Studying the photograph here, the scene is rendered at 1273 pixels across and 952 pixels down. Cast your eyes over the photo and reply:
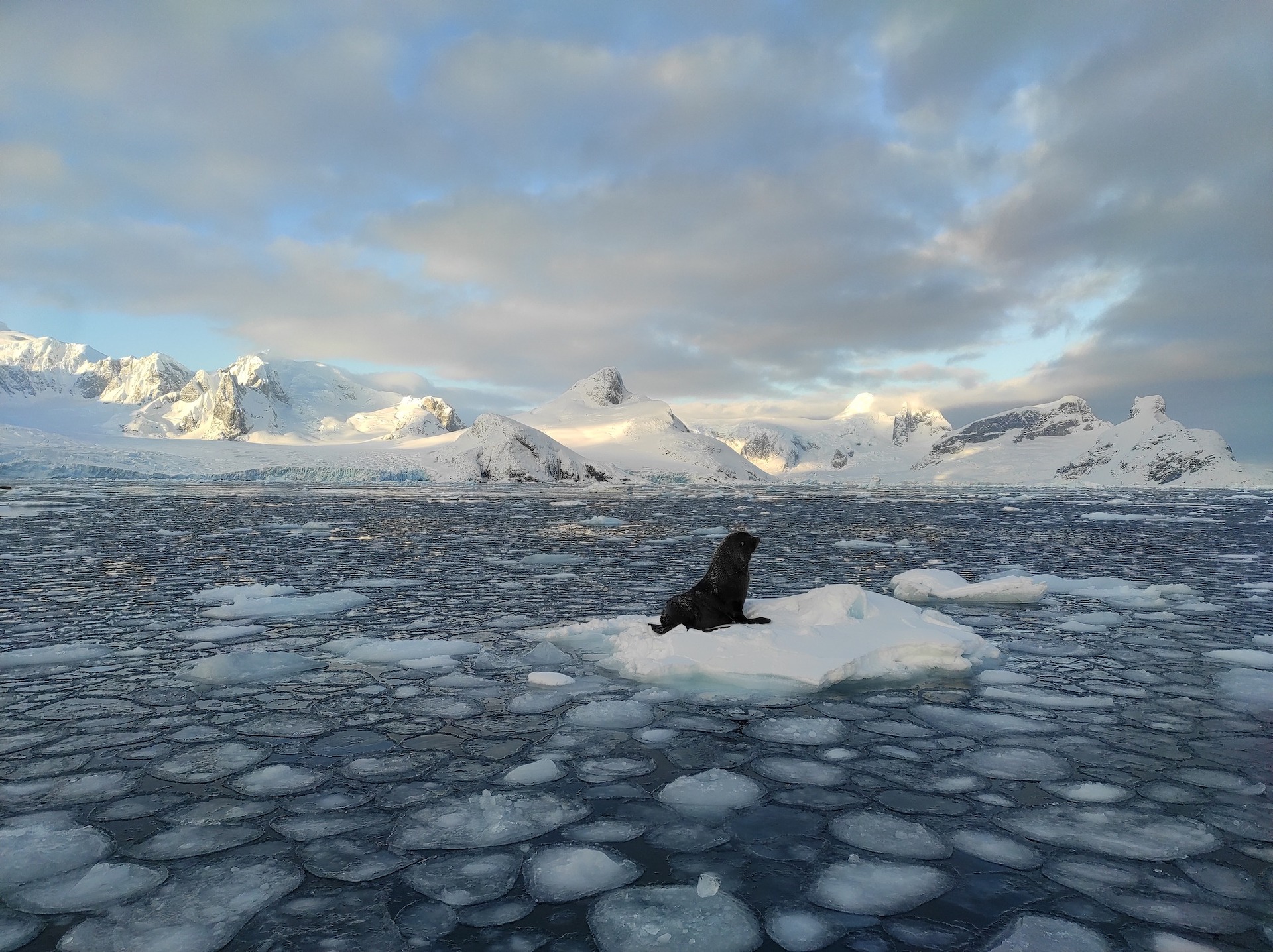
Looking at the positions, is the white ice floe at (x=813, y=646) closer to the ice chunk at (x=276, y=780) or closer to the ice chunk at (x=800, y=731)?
the ice chunk at (x=800, y=731)

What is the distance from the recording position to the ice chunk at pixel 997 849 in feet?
11.2

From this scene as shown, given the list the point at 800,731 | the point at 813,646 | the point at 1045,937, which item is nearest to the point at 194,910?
the point at 1045,937

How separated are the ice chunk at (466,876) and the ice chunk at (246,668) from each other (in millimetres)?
3987

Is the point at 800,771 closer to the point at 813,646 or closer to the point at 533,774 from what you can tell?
the point at 533,774

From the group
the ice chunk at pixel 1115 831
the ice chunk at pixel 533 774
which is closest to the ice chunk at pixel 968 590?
the ice chunk at pixel 1115 831

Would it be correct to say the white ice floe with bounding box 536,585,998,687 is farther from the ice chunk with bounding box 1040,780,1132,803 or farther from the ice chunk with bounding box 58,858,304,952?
the ice chunk with bounding box 58,858,304,952

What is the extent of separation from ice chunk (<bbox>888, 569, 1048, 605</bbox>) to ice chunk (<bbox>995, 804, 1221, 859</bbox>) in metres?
7.47

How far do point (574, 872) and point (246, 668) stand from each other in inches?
191

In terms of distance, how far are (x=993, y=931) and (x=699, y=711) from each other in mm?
3164

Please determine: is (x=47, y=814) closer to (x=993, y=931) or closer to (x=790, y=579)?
(x=993, y=931)

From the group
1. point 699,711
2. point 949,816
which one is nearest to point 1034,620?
point 699,711

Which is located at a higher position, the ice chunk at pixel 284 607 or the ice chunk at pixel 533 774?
the ice chunk at pixel 533 774

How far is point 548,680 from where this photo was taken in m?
6.57

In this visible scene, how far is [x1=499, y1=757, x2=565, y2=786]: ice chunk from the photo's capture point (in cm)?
435
